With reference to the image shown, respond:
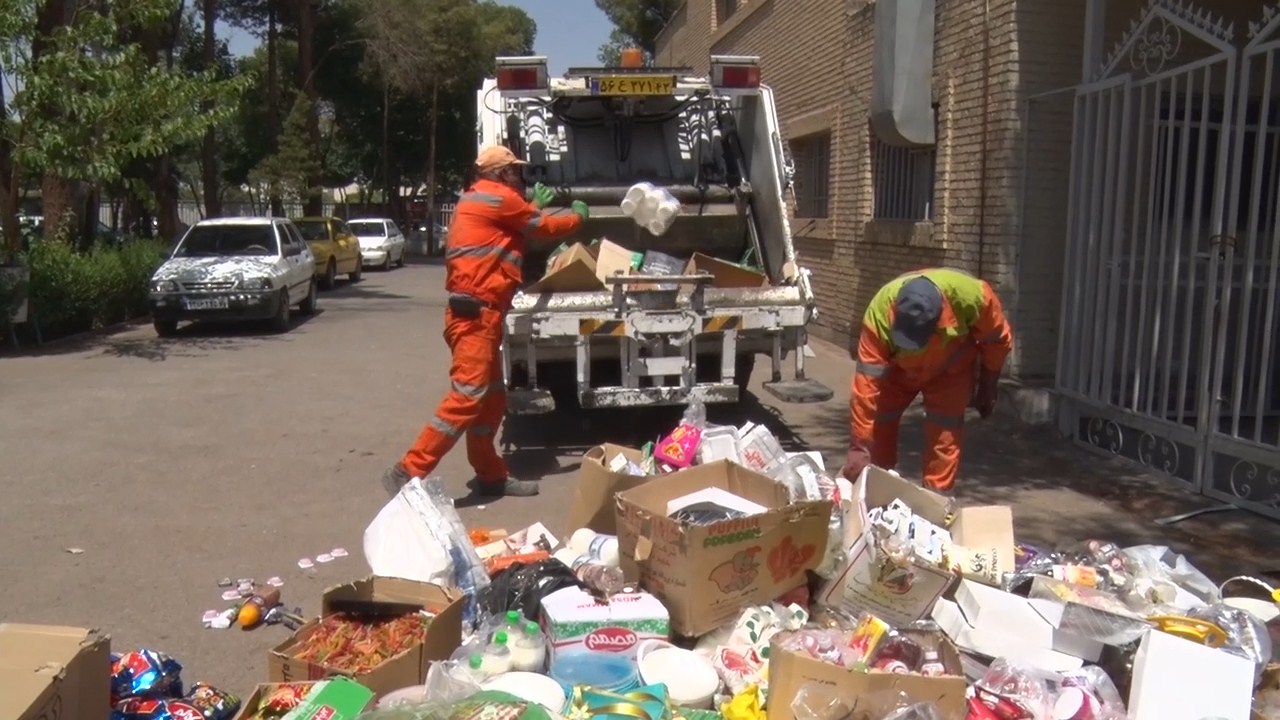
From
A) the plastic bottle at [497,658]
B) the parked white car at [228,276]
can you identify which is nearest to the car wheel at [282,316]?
the parked white car at [228,276]

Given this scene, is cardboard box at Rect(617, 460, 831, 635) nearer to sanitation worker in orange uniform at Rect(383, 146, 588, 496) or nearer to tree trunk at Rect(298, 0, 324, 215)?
sanitation worker in orange uniform at Rect(383, 146, 588, 496)

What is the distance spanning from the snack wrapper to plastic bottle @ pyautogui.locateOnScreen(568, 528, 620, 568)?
5.10ft

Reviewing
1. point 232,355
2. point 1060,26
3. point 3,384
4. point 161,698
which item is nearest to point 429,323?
point 232,355

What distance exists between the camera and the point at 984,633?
3.61 meters

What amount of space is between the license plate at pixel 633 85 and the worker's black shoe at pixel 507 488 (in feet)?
9.70

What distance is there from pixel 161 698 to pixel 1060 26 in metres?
7.21

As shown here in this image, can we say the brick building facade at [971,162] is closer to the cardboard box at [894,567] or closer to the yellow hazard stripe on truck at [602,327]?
the yellow hazard stripe on truck at [602,327]

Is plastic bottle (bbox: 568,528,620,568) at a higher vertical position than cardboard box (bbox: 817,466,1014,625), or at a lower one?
lower

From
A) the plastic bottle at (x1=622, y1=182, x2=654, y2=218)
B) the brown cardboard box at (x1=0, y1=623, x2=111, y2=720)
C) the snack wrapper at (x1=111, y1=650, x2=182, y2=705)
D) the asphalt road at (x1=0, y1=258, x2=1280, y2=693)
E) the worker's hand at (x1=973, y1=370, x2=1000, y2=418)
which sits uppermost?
the plastic bottle at (x1=622, y1=182, x2=654, y2=218)

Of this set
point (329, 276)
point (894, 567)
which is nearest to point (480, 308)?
point (894, 567)

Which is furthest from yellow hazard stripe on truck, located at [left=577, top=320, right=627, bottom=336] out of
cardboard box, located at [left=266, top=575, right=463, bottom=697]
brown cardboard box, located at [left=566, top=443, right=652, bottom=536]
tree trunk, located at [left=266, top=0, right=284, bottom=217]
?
tree trunk, located at [left=266, top=0, right=284, bottom=217]

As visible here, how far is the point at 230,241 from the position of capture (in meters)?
15.3

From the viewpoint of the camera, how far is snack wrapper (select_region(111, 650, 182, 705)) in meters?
3.43

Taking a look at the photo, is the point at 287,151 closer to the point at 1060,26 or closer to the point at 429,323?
the point at 429,323
